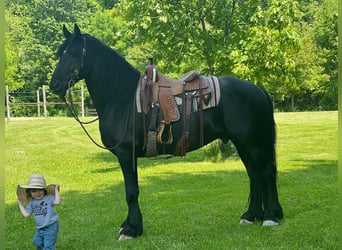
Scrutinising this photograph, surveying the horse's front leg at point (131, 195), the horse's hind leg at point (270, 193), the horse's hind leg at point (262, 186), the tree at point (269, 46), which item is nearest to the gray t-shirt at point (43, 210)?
the horse's front leg at point (131, 195)

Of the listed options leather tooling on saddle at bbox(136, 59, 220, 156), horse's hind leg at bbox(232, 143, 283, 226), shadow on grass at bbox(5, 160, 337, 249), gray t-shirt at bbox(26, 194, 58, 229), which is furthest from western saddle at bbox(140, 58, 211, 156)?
gray t-shirt at bbox(26, 194, 58, 229)

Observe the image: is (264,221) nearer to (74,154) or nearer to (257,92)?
(257,92)

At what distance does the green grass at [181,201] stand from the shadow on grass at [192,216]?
0.03 ft

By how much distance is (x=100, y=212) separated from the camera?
6.00 metres

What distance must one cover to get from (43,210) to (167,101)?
1.65 metres

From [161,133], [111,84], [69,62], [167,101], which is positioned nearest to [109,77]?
[111,84]

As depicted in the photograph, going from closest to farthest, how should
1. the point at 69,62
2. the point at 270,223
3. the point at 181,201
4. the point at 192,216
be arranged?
1. the point at 69,62
2. the point at 270,223
3. the point at 192,216
4. the point at 181,201

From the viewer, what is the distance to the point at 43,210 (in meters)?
3.91

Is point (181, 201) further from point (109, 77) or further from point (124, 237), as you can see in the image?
point (109, 77)

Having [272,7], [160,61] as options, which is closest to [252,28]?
[272,7]

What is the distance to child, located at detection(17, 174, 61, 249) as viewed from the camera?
3.89 metres

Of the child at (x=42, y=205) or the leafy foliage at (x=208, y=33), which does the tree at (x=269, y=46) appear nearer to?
the leafy foliage at (x=208, y=33)

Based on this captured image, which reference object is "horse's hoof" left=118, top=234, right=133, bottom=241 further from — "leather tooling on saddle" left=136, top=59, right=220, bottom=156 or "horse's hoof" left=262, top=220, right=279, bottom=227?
"horse's hoof" left=262, top=220, right=279, bottom=227

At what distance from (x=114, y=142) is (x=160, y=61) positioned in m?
6.30
